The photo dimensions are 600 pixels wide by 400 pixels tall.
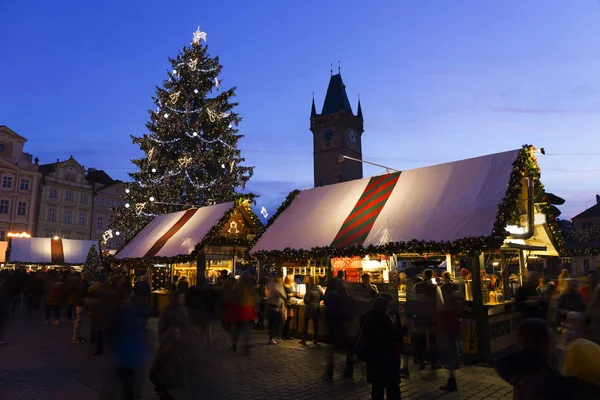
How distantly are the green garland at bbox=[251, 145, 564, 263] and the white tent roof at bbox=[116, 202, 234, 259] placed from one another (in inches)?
198

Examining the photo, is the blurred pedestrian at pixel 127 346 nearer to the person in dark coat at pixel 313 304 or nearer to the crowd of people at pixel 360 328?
the crowd of people at pixel 360 328

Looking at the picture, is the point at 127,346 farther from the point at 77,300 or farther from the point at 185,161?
the point at 185,161

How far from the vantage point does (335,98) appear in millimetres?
79750

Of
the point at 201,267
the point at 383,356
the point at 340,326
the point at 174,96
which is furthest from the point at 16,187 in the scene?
the point at 383,356

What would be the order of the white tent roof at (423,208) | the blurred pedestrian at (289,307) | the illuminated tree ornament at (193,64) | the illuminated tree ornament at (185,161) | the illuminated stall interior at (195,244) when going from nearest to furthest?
the white tent roof at (423,208)
the blurred pedestrian at (289,307)
the illuminated stall interior at (195,244)
the illuminated tree ornament at (185,161)
the illuminated tree ornament at (193,64)

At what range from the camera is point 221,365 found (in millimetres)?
8758

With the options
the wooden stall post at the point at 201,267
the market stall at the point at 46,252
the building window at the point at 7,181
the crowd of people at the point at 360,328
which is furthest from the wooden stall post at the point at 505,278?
the building window at the point at 7,181

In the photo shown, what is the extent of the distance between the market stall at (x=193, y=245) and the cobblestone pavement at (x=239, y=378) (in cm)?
579

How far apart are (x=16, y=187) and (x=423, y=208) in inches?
2017

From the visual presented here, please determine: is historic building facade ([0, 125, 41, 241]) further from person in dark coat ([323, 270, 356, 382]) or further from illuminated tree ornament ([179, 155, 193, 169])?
person in dark coat ([323, 270, 356, 382])

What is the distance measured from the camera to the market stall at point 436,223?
9.73m

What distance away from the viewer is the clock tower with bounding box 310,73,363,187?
76000mm

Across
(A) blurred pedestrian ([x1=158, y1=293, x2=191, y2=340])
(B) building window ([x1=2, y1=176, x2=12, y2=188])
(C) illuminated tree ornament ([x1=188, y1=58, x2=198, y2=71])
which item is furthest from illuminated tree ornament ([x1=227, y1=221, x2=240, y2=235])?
(B) building window ([x1=2, y1=176, x2=12, y2=188])

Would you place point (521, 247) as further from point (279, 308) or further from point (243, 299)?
point (243, 299)
